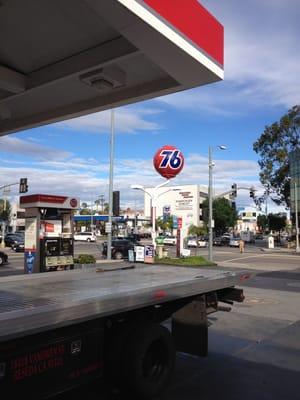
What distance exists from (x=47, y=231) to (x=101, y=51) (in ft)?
27.3

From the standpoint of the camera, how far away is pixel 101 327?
14.8ft

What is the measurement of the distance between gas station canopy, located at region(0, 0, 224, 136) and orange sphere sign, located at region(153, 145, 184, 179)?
22243 mm

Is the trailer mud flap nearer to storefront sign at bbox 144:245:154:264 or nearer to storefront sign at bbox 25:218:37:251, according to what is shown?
storefront sign at bbox 25:218:37:251

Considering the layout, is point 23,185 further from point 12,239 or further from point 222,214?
point 222,214

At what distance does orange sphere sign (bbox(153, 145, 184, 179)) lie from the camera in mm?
30312

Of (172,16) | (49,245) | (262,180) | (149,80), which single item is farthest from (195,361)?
(262,180)

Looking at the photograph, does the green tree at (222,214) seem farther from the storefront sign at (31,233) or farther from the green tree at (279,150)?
the storefront sign at (31,233)

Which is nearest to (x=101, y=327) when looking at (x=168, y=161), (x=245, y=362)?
(x=245, y=362)

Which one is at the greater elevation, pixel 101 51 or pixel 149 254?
pixel 101 51

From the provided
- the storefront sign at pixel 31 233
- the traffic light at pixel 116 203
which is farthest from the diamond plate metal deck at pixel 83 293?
the traffic light at pixel 116 203

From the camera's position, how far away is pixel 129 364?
15.8 feet

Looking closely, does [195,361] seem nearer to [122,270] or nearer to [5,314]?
[122,270]

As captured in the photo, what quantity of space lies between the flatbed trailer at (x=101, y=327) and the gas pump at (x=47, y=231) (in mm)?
6533

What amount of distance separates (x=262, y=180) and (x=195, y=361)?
60041 millimetres
